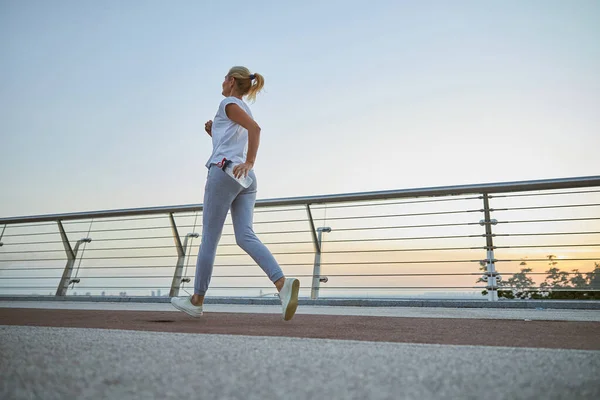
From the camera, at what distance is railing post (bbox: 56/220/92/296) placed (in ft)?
17.2

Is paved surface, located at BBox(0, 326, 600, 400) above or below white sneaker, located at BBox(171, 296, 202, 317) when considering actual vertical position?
below

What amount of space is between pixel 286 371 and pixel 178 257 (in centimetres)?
435

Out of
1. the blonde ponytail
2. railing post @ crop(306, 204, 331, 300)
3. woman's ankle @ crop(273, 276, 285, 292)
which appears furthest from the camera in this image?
railing post @ crop(306, 204, 331, 300)

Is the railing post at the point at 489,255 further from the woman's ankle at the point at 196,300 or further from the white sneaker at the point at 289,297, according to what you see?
the woman's ankle at the point at 196,300

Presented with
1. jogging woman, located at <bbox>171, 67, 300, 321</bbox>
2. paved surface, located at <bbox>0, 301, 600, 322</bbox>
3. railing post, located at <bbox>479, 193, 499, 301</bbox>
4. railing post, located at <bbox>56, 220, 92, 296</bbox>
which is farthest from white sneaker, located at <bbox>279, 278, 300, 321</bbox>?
railing post, located at <bbox>56, 220, 92, 296</bbox>

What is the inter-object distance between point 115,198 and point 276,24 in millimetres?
8983

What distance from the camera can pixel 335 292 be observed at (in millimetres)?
4070

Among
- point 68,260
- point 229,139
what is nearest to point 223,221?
point 229,139

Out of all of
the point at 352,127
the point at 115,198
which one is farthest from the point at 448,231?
the point at 115,198

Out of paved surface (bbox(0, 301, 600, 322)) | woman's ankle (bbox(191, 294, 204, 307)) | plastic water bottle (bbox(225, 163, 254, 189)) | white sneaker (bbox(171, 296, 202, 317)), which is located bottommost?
white sneaker (bbox(171, 296, 202, 317))

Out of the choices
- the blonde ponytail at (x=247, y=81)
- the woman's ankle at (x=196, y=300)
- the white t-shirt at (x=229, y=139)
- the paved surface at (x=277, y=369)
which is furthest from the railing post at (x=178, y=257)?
the paved surface at (x=277, y=369)

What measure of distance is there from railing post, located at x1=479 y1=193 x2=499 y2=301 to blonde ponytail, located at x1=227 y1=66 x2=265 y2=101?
239 centimetres

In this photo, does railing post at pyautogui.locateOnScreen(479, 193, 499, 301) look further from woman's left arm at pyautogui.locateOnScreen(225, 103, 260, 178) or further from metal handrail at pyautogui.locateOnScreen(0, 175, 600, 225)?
woman's left arm at pyautogui.locateOnScreen(225, 103, 260, 178)

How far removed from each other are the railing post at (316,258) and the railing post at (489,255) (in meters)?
1.42
